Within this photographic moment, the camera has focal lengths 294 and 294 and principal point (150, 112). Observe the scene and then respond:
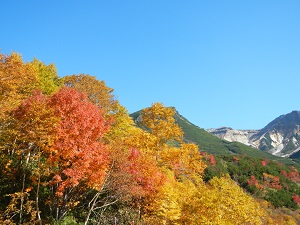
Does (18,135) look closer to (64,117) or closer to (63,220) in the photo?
(64,117)

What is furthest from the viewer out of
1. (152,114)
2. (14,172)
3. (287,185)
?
(287,185)

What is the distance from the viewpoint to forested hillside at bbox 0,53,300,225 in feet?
60.5

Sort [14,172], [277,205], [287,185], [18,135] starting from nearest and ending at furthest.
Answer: [18,135] → [14,172] → [277,205] → [287,185]

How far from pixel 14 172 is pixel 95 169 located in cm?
735

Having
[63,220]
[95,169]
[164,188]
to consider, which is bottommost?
[63,220]

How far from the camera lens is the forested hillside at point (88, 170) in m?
18.5

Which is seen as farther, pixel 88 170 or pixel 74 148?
pixel 88 170

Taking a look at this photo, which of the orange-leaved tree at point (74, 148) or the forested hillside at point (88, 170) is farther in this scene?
the forested hillside at point (88, 170)

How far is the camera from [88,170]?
18688 mm

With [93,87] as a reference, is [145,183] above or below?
below

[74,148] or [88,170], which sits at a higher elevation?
[74,148]

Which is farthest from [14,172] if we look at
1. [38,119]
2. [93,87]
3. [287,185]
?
[287,185]

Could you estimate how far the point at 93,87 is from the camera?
1623 inches

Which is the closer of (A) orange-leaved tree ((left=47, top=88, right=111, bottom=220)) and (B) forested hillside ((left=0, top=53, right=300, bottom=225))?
(A) orange-leaved tree ((left=47, top=88, right=111, bottom=220))
